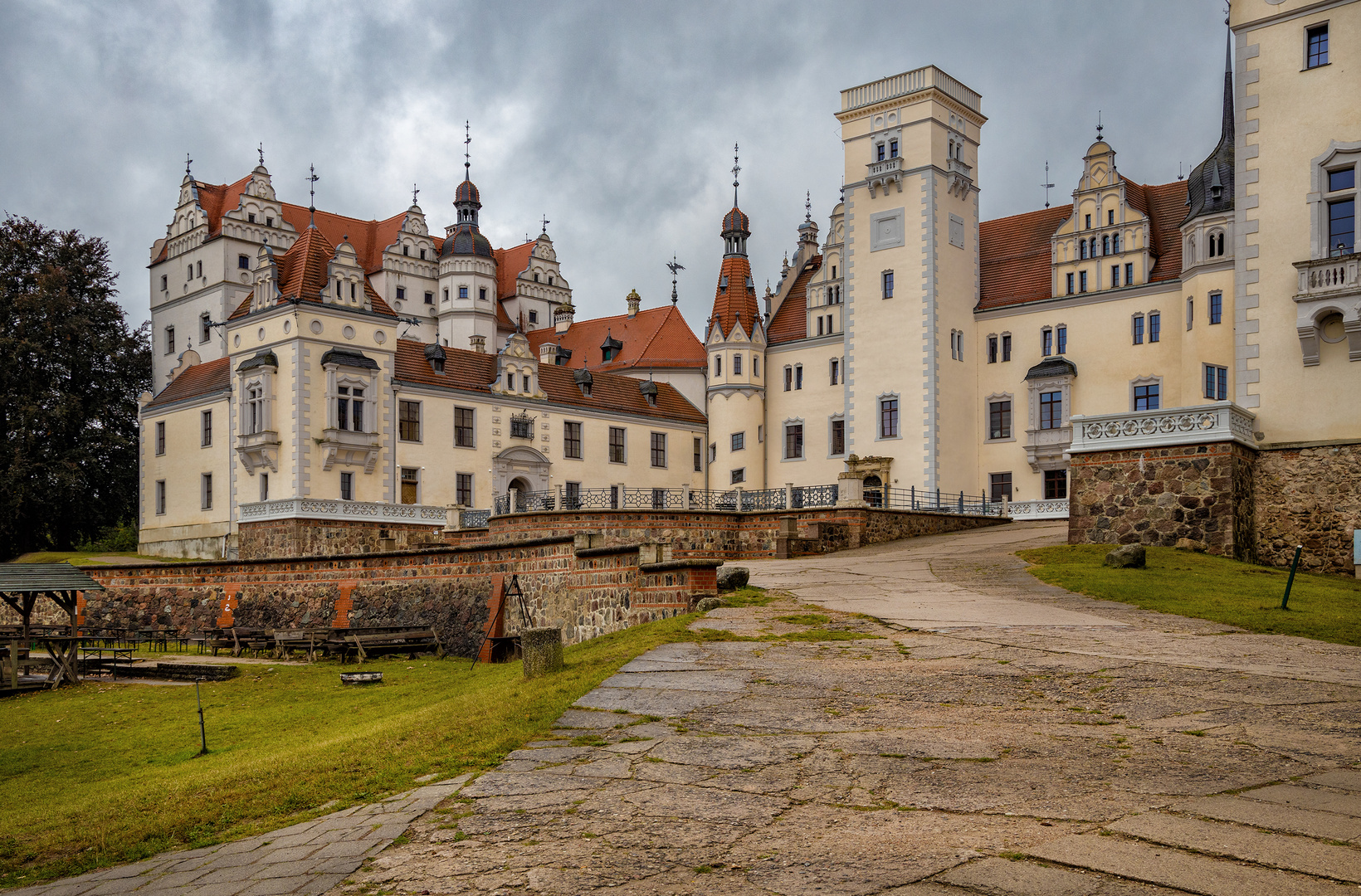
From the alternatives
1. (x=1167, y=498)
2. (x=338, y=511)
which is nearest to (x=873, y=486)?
(x=338, y=511)

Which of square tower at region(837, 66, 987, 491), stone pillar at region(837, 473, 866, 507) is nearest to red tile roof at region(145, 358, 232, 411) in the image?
stone pillar at region(837, 473, 866, 507)

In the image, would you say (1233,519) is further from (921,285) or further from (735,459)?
(735,459)

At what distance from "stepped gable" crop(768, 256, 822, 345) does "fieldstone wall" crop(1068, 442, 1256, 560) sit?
27.0m

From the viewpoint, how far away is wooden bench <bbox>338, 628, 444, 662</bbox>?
74.4 ft

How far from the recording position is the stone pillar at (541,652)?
38.5ft

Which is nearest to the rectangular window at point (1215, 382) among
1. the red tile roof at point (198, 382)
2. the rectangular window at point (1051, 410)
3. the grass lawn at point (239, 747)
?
the rectangular window at point (1051, 410)

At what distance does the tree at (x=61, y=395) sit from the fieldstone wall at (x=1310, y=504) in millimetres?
40898

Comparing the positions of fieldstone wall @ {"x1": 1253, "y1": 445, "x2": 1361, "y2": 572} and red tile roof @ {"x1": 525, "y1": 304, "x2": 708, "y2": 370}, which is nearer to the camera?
fieldstone wall @ {"x1": 1253, "y1": 445, "x2": 1361, "y2": 572}

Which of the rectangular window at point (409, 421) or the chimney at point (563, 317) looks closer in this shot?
the rectangular window at point (409, 421)

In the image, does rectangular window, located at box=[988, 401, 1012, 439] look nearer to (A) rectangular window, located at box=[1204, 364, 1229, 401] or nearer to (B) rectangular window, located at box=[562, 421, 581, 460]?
(A) rectangular window, located at box=[1204, 364, 1229, 401]

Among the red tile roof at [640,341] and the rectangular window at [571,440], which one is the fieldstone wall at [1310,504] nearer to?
the rectangular window at [571,440]

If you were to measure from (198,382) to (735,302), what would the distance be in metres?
21.2

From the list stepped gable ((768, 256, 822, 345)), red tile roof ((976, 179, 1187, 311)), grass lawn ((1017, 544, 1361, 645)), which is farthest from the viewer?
stepped gable ((768, 256, 822, 345))

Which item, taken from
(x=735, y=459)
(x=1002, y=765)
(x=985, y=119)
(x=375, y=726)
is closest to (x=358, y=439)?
(x=735, y=459)
